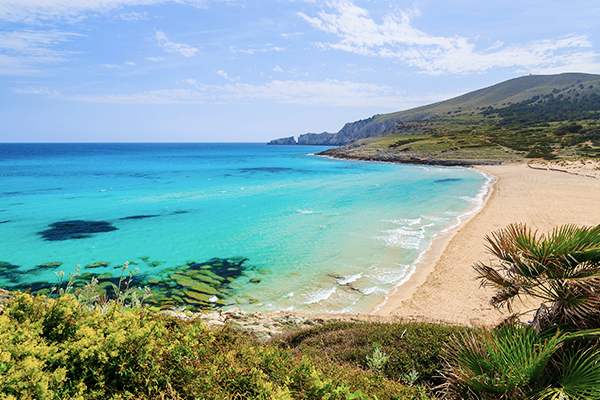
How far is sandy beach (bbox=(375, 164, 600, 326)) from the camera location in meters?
11.5

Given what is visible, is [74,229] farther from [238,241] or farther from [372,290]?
[372,290]

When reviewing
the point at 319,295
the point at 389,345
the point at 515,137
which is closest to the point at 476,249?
the point at 319,295

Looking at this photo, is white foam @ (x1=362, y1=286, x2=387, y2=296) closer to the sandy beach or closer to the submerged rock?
the sandy beach

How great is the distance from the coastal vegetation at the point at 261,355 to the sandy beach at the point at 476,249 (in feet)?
4.51

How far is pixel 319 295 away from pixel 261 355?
9.91 m

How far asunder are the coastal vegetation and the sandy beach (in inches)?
54.1

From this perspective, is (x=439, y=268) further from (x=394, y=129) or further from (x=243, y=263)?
(x=394, y=129)

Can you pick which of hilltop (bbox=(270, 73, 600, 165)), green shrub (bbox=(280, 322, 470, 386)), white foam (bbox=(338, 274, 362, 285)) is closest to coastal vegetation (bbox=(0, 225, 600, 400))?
green shrub (bbox=(280, 322, 470, 386))

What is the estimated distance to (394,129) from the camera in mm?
174750

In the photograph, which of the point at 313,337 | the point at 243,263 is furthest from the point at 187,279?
the point at 313,337

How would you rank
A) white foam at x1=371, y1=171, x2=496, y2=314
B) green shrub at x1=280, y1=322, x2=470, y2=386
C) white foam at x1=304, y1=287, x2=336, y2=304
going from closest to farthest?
green shrub at x1=280, y1=322, x2=470, y2=386 → white foam at x1=304, y1=287, x2=336, y2=304 → white foam at x1=371, y1=171, x2=496, y2=314

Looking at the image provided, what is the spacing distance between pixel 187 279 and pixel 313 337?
9154 mm

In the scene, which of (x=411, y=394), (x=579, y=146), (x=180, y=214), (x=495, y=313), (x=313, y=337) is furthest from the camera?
(x=579, y=146)

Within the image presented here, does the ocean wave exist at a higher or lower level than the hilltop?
lower
